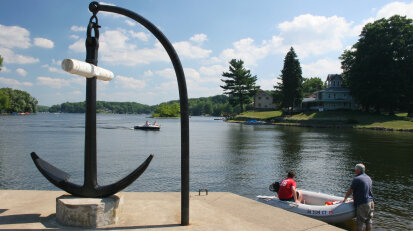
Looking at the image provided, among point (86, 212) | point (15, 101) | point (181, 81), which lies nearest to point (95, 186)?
point (86, 212)

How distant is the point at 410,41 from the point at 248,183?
70253 millimetres

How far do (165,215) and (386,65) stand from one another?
76.8 metres

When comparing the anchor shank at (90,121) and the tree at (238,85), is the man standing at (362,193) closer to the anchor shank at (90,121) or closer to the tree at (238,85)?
the anchor shank at (90,121)

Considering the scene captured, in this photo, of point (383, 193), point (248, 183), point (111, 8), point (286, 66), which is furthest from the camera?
point (286, 66)

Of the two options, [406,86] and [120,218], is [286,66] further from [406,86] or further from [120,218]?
[120,218]

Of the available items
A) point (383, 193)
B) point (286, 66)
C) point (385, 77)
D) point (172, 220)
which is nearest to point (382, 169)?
point (383, 193)

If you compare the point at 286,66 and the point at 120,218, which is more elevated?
the point at 286,66

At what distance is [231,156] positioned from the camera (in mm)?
28031

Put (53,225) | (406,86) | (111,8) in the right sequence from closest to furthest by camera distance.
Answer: (53,225) < (111,8) < (406,86)

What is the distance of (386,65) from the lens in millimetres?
69688

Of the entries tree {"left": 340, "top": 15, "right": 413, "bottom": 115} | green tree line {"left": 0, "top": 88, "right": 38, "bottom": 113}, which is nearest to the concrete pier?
Result: tree {"left": 340, "top": 15, "right": 413, "bottom": 115}

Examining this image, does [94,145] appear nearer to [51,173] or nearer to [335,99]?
[51,173]

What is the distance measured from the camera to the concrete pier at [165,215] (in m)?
5.95

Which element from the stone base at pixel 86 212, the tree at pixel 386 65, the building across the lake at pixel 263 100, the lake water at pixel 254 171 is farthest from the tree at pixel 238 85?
the stone base at pixel 86 212
